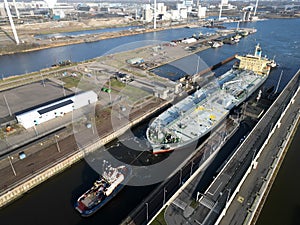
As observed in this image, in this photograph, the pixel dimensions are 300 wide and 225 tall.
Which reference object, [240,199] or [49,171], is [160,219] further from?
[49,171]

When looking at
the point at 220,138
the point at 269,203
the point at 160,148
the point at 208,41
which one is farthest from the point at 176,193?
the point at 208,41

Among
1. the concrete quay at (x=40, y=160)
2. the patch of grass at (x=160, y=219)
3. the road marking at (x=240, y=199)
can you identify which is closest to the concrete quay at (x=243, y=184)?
the road marking at (x=240, y=199)

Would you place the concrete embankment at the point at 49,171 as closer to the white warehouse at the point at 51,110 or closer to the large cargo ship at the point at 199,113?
the large cargo ship at the point at 199,113

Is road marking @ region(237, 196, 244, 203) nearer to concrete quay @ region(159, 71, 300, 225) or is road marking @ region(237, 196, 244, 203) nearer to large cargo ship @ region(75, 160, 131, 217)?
concrete quay @ region(159, 71, 300, 225)

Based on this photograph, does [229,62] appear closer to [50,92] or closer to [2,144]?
[50,92]

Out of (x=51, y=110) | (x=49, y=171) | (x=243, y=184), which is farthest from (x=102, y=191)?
(x=51, y=110)

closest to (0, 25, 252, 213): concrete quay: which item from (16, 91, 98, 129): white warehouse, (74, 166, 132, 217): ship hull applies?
(16, 91, 98, 129): white warehouse
